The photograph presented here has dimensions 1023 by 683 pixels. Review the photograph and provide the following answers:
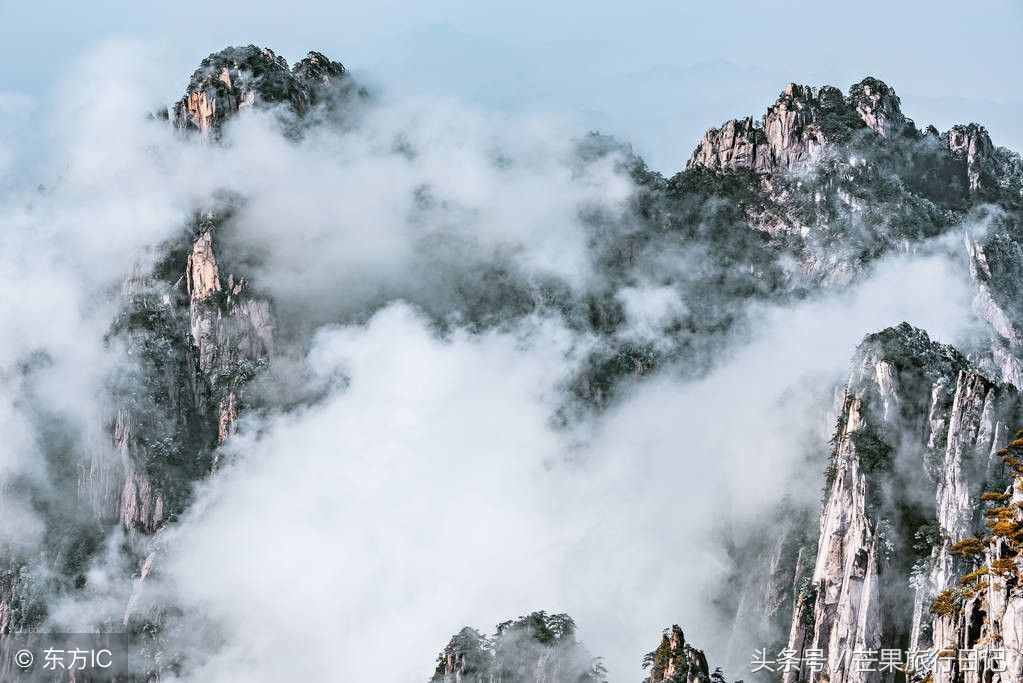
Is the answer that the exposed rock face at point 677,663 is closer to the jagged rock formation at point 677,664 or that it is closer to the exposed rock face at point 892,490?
the jagged rock formation at point 677,664

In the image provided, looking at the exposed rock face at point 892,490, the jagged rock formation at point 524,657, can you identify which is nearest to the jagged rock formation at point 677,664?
the exposed rock face at point 892,490

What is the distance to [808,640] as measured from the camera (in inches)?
6181

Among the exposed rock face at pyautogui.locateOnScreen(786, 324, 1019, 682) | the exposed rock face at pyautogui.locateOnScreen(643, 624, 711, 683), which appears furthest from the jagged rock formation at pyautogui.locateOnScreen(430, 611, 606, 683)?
the exposed rock face at pyautogui.locateOnScreen(786, 324, 1019, 682)

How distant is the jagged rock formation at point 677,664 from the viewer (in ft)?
522

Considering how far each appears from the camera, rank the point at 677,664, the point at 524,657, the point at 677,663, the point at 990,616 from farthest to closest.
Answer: the point at 524,657 < the point at 677,663 < the point at 677,664 < the point at 990,616

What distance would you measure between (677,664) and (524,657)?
27.5 metres

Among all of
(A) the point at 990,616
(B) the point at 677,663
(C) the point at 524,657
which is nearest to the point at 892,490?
(B) the point at 677,663

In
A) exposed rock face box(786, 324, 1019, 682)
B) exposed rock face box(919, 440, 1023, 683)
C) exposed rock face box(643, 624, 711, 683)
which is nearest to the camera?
exposed rock face box(919, 440, 1023, 683)

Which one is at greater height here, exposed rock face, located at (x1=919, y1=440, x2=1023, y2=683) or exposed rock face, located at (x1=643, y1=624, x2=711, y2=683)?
exposed rock face, located at (x1=643, y1=624, x2=711, y2=683)

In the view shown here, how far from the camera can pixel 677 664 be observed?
16088cm

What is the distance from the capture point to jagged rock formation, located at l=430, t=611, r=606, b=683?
17988 centimetres

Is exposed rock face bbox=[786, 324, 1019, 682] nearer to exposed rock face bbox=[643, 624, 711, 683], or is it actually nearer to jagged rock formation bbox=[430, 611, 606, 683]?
exposed rock face bbox=[643, 624, 711, 683]

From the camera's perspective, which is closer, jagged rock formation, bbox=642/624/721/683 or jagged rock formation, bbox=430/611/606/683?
jagged rock formation, bbox=642/624/721/683

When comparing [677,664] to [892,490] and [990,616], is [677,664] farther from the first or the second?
[990,616]
